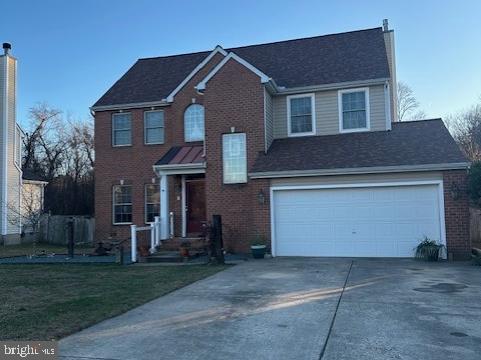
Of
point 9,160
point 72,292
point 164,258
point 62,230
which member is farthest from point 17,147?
point 72,292

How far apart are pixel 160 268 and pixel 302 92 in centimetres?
878

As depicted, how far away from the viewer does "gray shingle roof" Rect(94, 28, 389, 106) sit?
56.6 feet

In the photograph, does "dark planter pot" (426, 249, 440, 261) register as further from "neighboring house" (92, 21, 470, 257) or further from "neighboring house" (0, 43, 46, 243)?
"neighboring house" (0, 43, 46, 243)

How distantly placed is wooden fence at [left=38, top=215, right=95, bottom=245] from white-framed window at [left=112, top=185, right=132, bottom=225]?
5.81 meters

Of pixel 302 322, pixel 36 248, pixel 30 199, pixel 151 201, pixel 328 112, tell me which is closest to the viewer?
pixel 302 322

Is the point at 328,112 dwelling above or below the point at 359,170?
above

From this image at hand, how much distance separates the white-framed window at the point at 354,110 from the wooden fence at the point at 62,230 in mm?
15403

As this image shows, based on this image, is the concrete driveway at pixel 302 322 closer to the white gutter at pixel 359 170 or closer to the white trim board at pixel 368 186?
the white trim board at pixel 368 186

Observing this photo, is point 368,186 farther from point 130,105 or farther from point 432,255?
point 130,105

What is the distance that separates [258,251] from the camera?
14.8 m

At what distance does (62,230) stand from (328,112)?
649 inches

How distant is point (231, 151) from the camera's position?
16.5 meters

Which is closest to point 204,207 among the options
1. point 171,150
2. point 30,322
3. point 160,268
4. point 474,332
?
point 171,150

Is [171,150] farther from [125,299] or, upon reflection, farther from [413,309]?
[413,309]
